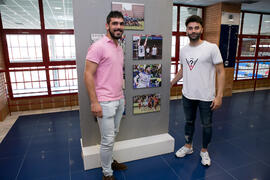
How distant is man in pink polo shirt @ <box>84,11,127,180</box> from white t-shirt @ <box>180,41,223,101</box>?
0.82m

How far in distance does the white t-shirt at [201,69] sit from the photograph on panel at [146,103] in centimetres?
50

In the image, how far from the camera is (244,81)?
20.9ft

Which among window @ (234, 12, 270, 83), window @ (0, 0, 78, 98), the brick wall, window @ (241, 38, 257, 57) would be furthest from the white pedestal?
window @ (241, 38, 257, 57)

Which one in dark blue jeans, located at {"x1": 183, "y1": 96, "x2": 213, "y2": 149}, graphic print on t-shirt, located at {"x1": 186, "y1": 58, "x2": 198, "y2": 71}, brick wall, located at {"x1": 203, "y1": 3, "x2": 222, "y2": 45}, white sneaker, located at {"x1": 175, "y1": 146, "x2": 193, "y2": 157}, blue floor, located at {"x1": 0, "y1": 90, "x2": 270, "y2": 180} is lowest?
blue floor, located at {"x1": 0, "y1": 90, "x2": 270, "y2": 180}

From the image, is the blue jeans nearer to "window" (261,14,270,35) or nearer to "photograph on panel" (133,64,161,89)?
"photograph on panel" (133,64,161,89)

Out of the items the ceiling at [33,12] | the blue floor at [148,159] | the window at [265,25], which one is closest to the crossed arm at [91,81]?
the blue floor at [148,159]

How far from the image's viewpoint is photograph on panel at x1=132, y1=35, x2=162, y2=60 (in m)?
2.21

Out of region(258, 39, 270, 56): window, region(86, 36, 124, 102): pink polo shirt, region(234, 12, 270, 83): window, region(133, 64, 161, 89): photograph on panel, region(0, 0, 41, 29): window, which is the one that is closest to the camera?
region(86, 36, 124, 102): pink polo shirt

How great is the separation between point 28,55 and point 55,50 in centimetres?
64

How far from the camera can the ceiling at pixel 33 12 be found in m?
4.06

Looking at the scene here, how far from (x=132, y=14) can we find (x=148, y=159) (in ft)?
5.88

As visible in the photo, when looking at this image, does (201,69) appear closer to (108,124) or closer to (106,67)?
(106,67)

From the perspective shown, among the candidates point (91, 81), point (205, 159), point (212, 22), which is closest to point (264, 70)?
point (212, 22)

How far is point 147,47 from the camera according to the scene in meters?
2.27
